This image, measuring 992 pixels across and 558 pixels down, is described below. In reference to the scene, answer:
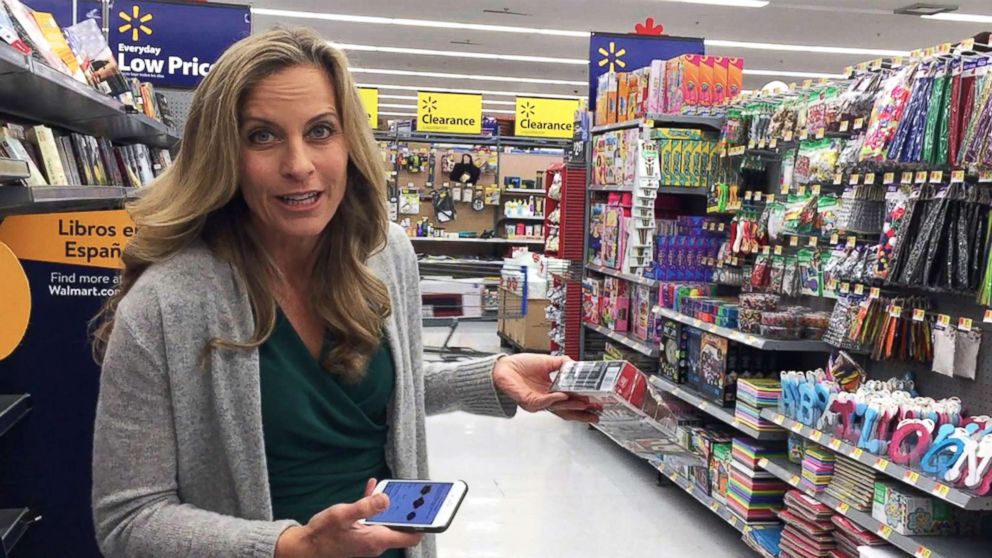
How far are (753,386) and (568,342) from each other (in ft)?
8.30

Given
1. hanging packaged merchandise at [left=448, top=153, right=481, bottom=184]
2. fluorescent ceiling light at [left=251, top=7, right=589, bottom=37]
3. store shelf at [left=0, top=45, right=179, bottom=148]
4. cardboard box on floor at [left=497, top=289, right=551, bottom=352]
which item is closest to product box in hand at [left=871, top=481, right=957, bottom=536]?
store shelf at [left=0, top=45, right=179, bottom=148]

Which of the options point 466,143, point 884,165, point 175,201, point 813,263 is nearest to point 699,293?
point 813,263

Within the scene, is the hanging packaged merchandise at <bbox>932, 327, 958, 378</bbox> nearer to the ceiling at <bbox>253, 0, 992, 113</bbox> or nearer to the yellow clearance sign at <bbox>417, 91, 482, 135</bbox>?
the ceiling at <bbox>253, 0, 992, 113</bbox>

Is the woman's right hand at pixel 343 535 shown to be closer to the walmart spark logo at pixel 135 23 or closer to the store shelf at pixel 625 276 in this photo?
the store shelf at pixel 625 276

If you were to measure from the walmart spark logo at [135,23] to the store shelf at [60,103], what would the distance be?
40.6 inches

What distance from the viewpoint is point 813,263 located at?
3840mm

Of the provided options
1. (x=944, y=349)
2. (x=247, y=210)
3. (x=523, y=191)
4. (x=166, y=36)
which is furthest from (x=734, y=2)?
(x=247, y=210)

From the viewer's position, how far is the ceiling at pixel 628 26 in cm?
1216

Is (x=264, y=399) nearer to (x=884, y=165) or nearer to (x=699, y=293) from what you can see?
(x=884, y=165)

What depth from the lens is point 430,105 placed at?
43.4 ft

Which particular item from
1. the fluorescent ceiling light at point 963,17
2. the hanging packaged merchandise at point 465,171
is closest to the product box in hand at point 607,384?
the hanging packaged merchandise at point 465,171

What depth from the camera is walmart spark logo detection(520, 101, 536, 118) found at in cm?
1365

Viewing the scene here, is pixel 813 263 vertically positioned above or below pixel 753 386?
above

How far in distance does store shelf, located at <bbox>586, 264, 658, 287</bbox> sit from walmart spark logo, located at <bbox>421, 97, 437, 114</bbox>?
25.5 ft
